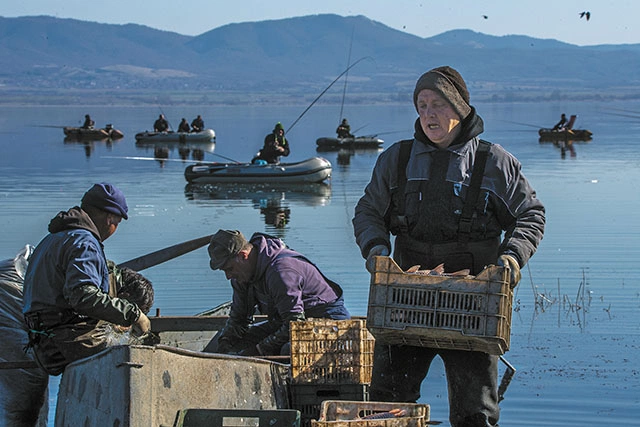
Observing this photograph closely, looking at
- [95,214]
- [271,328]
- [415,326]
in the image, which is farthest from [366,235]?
[271,328]

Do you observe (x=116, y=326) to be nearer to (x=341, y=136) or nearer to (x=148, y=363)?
(x=148, y=363)

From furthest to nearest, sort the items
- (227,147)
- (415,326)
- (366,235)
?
(227,147) < (366,235) < (415,326)

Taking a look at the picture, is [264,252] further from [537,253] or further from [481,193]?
[537,253]

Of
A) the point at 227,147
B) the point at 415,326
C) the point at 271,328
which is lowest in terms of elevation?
the point at 227,147

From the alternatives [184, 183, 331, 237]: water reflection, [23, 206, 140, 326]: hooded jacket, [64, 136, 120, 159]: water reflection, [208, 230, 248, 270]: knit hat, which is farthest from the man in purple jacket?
[64, 136, 120, 159]: water reflection

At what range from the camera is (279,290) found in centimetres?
735

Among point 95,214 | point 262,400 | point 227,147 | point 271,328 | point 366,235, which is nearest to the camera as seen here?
point 366,235

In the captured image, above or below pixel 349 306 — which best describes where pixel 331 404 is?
above

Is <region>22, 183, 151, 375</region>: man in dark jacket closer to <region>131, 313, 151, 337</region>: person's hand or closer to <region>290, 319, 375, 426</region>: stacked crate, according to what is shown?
<region>131, 313, 151, 337</region>: person's hand

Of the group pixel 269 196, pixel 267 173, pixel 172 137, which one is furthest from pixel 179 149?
pixel 269 196

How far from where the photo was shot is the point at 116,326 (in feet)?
22.0

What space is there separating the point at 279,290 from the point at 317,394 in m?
1.23

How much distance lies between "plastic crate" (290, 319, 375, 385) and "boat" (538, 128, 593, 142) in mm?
41304

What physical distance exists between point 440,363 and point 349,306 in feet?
6.81
